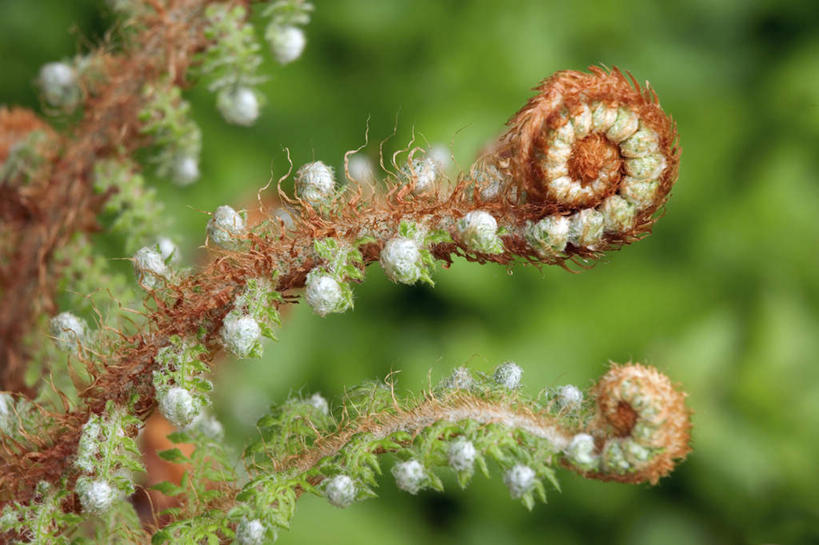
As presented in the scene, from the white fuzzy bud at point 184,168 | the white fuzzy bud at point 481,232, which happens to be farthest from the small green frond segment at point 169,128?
the white fuzzy bud at point 481,232

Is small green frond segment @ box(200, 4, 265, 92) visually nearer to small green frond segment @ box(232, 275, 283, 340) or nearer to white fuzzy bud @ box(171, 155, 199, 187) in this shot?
white fuzzy bud @ box(171, 155, 199, 187)

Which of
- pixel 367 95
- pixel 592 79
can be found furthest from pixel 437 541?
pixel 592 79

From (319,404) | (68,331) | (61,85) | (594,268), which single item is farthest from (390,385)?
(594,268)

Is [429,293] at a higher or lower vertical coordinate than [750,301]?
lower

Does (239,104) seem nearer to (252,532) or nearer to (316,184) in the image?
(316,184)

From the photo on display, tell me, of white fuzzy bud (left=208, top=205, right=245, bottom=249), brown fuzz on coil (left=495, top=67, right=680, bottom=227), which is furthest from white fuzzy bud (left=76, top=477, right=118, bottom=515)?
brown fuzz on coil (left=495, top=67, right=680, bottom=227)

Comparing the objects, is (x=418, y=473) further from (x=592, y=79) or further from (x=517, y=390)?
(x=592, y=79)
